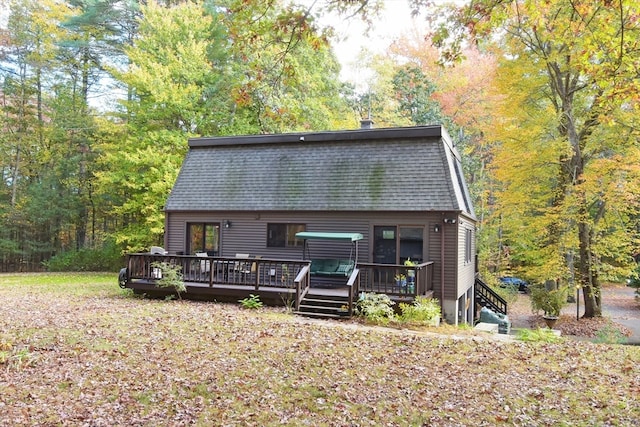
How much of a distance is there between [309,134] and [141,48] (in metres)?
12.0

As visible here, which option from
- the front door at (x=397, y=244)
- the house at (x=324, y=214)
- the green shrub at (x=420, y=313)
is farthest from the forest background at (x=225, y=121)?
the green shrub at (x=420, y=313)

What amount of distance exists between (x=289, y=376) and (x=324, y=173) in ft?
30.0

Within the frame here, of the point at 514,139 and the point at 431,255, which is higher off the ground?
the point at 514,139

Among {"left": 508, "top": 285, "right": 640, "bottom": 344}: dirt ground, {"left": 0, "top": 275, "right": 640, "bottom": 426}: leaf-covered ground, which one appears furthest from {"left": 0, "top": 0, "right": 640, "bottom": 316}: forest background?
{"left": 0, "top": 275, "right": 640, "bottom": 426}: leaf-covered ground

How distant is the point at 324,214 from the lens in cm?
1392

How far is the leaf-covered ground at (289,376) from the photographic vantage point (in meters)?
5.15

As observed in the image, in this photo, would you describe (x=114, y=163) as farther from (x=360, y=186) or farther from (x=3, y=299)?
(x=360, y=186)

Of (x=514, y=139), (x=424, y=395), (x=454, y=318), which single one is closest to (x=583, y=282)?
(x=514, y=139)

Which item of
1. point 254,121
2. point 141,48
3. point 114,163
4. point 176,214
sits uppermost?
point 141,48

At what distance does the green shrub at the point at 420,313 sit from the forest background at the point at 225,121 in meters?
6.79

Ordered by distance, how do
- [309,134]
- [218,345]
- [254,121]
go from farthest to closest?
[254,121] < [309,134] < [218,345]

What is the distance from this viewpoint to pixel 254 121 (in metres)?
23.1

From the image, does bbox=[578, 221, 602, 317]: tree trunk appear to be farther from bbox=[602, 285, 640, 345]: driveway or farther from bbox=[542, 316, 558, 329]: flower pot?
bbox=[542, 316, 558, 329]: flower pot

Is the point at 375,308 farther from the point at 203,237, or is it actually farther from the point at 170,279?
the point at 203,237
